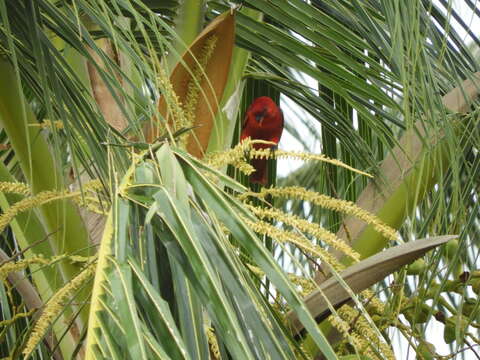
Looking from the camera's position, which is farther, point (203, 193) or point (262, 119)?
point (262, 119)

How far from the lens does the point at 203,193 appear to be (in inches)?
25.5

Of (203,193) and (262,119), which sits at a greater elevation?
(262,119)

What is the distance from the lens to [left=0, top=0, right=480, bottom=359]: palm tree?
0.58 metres

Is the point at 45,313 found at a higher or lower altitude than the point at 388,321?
higher

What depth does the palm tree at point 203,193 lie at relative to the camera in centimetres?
58

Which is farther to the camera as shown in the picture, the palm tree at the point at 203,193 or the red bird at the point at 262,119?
the red bird at the point at 262,119

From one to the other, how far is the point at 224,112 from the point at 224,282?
768mm

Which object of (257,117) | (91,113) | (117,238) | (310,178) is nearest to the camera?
(117,238)

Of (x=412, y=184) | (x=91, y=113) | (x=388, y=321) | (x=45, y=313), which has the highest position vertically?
(x=91, y=113)

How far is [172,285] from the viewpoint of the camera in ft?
2.07

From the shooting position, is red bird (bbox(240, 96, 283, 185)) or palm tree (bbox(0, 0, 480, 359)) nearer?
palm tree (bbox(0, 0, 480, 359))

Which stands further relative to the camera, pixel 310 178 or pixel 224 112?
pixel 310 178

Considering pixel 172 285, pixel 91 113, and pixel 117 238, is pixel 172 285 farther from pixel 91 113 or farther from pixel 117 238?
pixel 91 113

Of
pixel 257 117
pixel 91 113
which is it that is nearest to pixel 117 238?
pixel 91 113
